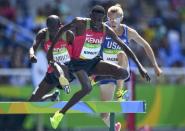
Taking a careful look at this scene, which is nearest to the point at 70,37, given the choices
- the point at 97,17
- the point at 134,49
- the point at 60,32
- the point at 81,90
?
the point at 60,32

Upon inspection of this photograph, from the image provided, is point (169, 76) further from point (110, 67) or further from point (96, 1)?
point (110, 67)

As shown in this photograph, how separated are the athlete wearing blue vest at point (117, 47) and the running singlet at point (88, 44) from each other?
96 cm

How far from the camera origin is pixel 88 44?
13.9 meters

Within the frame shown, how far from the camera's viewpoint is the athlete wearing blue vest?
14.9m

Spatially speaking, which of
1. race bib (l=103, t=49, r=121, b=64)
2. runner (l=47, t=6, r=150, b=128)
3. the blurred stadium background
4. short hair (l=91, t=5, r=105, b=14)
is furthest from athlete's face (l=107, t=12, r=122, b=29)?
the blurred stadium background

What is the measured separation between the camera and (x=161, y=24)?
25.6 meters

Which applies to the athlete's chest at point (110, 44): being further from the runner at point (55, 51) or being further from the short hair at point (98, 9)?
the short hair at point (98, 9)

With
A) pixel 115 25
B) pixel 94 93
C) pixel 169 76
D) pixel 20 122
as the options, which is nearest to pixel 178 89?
pixel 169 76

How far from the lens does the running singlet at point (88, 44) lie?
13.9 m

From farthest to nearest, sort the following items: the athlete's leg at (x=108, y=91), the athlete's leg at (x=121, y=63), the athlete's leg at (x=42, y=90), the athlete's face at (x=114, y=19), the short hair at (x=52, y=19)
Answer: the athlete's leg at (x=108, y=91) → the athlete's leg at (x=121, y=63) → the athlete's face at (x=114, y=19) → the athlete's leg at (x=42, y=90) → the short hair at (x=52, y=19)

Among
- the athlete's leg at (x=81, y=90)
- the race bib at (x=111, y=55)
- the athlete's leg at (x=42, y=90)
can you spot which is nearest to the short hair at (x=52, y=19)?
the athlete's leg at (x=81, y=90)

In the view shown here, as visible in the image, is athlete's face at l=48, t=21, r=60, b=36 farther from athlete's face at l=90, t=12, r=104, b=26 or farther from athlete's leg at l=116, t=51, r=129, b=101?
athlete's leg at l=116, t=51, r=129, b=101

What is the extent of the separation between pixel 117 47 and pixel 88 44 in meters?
1.32

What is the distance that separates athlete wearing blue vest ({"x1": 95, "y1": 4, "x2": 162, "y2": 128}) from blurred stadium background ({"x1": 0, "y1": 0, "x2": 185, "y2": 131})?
2.88 m
